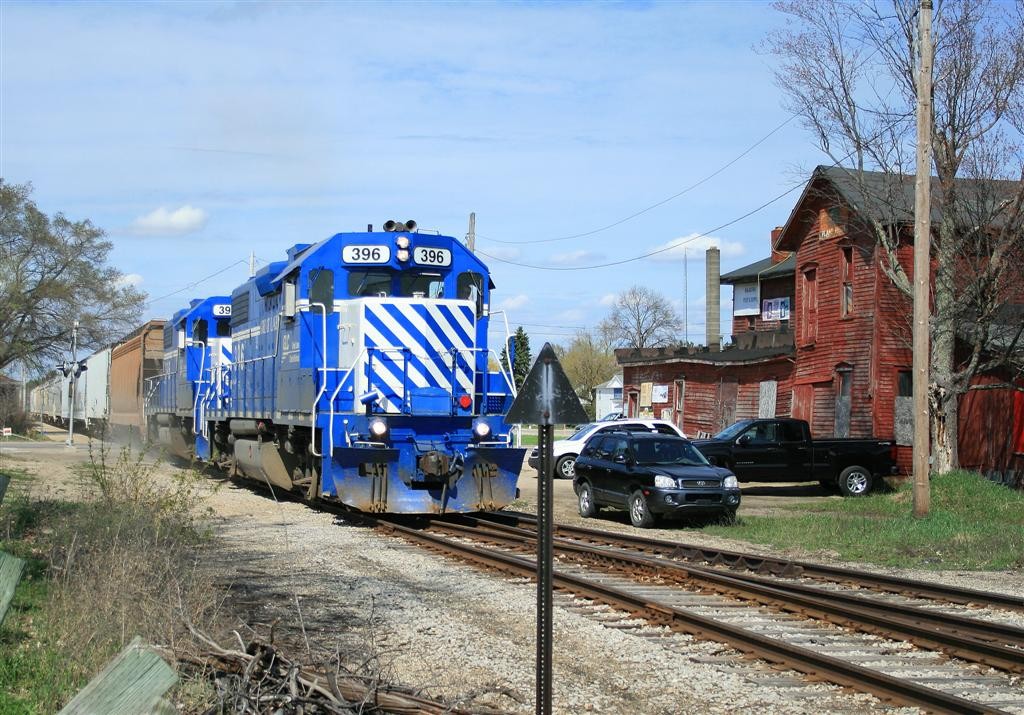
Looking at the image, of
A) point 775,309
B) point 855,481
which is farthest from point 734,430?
point 775,309

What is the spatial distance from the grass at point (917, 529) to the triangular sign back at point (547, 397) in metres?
9.81

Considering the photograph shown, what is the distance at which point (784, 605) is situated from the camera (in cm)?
977

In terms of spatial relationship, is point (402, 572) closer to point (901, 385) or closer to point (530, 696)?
point (530, 696)

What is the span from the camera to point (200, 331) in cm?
2422

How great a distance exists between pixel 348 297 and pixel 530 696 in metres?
9.67

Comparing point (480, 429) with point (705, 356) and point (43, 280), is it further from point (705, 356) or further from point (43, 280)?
point (43, 280)

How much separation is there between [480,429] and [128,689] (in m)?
11.2

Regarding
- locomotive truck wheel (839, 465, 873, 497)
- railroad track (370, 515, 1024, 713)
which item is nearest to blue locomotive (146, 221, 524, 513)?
railroad track (370, 515, 1024, 713)

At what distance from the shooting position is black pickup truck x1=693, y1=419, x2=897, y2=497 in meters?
24.0

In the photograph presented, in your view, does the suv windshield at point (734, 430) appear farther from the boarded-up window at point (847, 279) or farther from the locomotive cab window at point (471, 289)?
the locomotive cab window at point (471, 289)

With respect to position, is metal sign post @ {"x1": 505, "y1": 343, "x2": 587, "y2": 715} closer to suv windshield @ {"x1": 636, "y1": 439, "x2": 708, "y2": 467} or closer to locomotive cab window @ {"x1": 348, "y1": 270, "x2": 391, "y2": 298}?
locomotive cab window @ {"x1": 348, "y1": 270, "x2": 391, "y2": 298}

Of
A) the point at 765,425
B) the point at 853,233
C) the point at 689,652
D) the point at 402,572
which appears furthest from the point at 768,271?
the point at 689,652

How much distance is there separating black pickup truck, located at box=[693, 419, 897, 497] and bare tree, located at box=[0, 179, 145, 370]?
115ft

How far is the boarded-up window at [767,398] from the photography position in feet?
109
